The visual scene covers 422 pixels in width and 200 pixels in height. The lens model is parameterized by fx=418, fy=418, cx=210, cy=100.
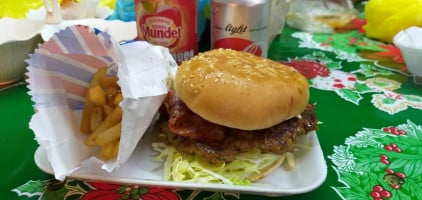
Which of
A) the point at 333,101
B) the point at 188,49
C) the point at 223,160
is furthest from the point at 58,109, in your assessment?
the point at 333,101

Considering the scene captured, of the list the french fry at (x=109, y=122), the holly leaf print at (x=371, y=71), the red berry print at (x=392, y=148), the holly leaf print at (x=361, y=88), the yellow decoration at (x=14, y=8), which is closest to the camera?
Result: the french fry at (x=109, y=122)

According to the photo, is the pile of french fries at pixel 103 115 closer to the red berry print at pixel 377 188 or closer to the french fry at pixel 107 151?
the french fry at pixel 107 151

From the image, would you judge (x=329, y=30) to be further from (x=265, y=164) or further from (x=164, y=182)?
(x=164, y=182)

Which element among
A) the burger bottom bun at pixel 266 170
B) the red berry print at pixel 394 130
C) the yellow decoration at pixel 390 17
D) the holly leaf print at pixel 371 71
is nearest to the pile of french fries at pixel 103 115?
the burger bottom bun at pixel 266 170

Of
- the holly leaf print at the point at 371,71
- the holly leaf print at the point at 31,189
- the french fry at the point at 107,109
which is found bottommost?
the holly leaf print at the point at 371,71

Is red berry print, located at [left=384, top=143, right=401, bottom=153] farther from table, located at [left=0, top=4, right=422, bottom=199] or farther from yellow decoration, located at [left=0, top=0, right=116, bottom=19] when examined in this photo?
yellow decoration, located at [left=0, top=0, right=116, bottom=19]

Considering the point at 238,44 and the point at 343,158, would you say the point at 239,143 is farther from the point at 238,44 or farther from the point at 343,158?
the point at 238,44
